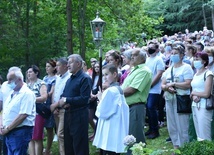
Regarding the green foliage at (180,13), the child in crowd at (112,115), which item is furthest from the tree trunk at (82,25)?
the green foliage at (180,13)

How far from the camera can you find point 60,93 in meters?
7.40

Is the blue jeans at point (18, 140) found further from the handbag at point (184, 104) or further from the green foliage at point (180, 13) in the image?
the green foliage at point (180, 13)

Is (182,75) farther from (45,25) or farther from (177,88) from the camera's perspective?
(45,25)

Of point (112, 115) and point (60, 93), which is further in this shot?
point (60, 93)

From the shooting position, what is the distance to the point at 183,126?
23.4 feet

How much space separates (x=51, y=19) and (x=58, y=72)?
9373 mm

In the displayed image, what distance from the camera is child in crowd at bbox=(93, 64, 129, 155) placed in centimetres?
577

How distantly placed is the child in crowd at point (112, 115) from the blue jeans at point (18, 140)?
3.74ft

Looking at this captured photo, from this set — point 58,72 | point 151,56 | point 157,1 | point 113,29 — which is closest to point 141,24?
point 113,29

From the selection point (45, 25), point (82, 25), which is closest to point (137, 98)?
point (82, 25)

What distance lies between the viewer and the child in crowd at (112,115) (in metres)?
5.77

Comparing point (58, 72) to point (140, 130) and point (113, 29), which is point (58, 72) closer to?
point (140, 130)

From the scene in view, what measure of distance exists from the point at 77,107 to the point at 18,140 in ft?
3.60

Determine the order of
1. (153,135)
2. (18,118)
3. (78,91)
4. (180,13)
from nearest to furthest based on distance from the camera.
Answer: (18,118)
(78,91)
(153,135)
(180,13)
